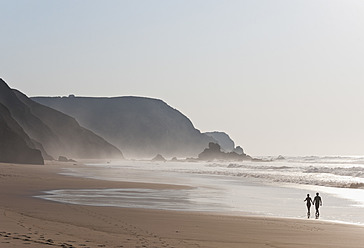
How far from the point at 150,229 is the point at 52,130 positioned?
119 meters

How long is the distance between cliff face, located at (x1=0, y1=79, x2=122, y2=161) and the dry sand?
7695 centimetres

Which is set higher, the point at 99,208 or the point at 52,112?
the point at 52,112

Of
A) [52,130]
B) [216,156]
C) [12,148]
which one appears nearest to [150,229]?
[12,148]

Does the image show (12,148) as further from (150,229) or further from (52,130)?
(52,130)

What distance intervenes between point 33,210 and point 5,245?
798cm

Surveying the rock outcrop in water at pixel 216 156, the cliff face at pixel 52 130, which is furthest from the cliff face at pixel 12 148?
the rock outcrop in water at pixel 216 156

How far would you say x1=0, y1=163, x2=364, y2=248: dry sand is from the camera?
35.6 ft

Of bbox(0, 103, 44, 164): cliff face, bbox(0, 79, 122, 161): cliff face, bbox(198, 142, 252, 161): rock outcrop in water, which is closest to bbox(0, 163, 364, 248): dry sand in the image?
bbox(0, 103, 44, 164): cliff face

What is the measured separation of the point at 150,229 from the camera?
45.2ft

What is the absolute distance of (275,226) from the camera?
15664 mm

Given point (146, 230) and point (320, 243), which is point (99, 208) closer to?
point (146, 230)

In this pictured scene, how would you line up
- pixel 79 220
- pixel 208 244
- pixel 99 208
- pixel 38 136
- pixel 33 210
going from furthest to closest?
pixel 38 136 < pixel 99 208 < pixel 33 210 < pixel 79 220 < pixel 208 244

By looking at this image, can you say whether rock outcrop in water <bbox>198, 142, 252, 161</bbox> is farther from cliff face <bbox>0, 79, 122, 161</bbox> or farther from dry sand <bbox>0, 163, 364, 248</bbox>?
dry sand <bbox>0, 163, 364, 248</bbox>

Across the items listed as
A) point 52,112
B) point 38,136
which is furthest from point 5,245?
point 52,112
